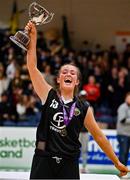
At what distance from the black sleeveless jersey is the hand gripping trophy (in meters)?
0.46

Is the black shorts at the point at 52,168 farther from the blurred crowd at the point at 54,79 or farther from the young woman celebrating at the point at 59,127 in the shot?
the blurred crowd at the point at 54,79

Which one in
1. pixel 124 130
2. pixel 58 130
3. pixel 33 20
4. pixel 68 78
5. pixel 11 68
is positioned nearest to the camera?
pixel 58 130

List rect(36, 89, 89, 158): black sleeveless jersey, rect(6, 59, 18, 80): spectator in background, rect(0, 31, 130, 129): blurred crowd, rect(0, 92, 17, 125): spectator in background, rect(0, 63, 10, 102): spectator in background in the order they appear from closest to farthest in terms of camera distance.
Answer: rect(36, 89, 89, 158): black sleeveless jersey, rect(0, 92, 17, 125): spectator in background, rect(0, 31, 130, 129): blurred crowd, rect(0, 63, 10, 102): spectator in background, rect(6, 59, 18, 80): spectator in background

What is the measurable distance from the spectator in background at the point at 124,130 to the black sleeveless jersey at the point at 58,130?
26.4 feet

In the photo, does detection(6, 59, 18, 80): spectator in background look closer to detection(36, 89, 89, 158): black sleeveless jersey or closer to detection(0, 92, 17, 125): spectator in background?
detection(0, 92, 17, 125): spectator in background

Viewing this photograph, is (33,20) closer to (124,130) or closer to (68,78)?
(68,78)

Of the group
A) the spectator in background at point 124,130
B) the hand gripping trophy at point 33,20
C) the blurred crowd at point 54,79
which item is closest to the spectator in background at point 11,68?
the blurred crowd at point 54,79

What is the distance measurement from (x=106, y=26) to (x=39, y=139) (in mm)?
15899

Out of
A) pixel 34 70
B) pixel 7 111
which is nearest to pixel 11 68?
pixel 7 111

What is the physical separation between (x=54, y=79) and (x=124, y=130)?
2.76 metres

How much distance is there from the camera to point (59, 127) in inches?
159

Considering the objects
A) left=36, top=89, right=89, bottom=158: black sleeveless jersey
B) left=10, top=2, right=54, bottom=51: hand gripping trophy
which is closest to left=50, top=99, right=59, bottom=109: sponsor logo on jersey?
left=36, top=89, right=89, bottom=158: black sleeveless jersey

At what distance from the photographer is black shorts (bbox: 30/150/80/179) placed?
404 centimetres

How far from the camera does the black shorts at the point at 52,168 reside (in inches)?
159
